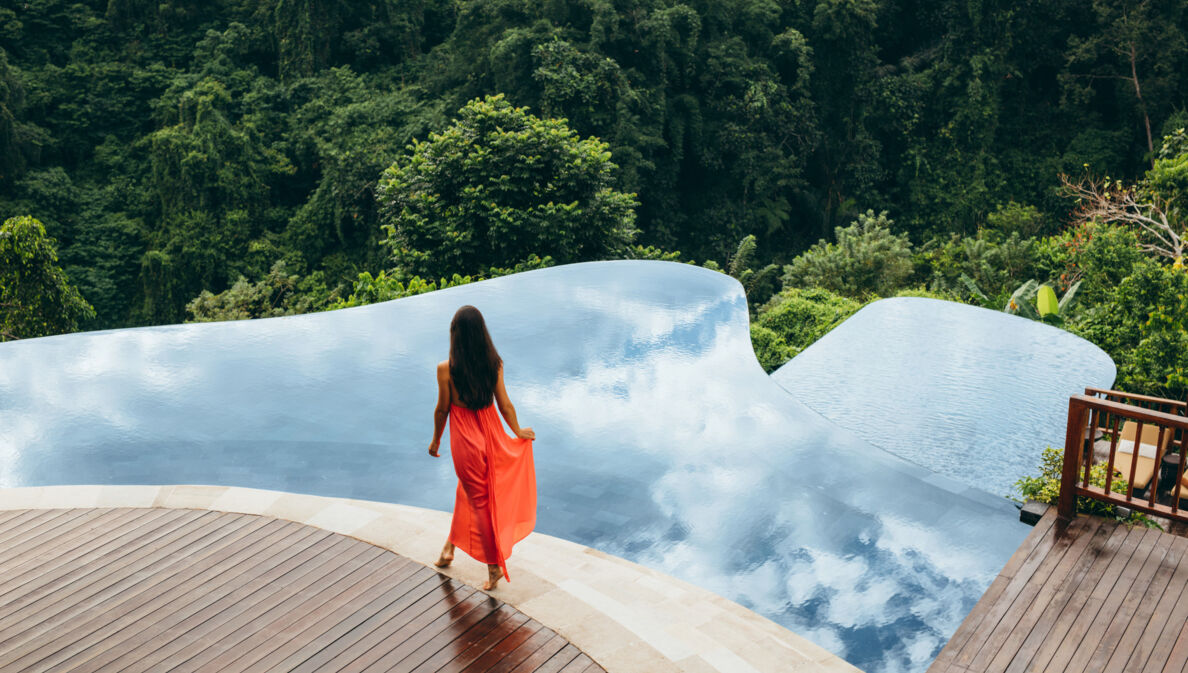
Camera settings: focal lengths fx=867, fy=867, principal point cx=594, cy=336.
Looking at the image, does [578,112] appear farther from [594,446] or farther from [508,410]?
[508,410]

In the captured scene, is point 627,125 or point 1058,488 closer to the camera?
point 1058,488

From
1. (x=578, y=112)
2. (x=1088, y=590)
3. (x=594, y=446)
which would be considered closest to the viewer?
(x=1088, y=590)

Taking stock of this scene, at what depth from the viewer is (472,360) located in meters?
3.48

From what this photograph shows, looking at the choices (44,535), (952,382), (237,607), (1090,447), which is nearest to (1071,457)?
(1090,447)

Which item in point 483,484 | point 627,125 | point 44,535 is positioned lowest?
point 44,535

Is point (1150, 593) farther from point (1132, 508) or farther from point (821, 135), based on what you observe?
point (821, 135)

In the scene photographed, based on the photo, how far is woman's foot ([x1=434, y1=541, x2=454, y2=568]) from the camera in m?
3.74

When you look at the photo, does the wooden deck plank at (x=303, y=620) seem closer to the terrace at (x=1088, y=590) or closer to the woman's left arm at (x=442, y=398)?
the woman's left arm at (x=442, y=398)

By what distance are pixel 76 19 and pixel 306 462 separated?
23.2 meters

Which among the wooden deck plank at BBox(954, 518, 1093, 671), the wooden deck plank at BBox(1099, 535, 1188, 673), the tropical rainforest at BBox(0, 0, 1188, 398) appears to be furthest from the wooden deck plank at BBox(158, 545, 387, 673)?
the tropical rainforest at BBox(0, 0, 1188, 398)

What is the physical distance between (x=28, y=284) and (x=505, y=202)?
7810mm

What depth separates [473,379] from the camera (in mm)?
3506

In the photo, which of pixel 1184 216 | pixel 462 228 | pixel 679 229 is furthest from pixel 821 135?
pixel 462 228

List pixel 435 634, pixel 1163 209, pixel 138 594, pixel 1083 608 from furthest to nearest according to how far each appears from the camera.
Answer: pixel 1163 209, pixel 1083 608, pixel 138 594, pixel 435 634
